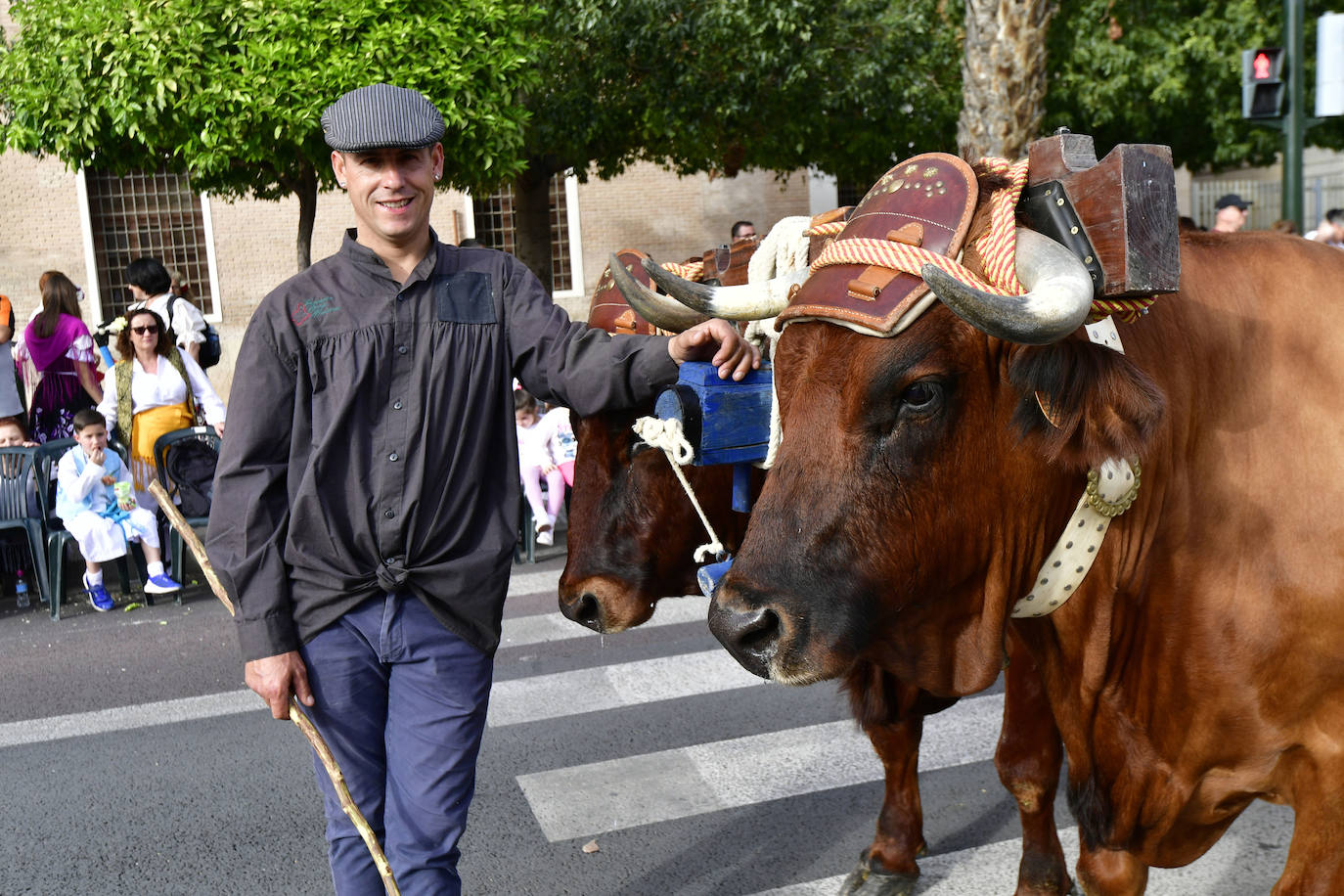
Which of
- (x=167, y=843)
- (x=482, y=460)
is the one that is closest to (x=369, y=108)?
(x=482, y=460)

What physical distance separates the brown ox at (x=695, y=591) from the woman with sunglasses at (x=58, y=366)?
637 centimetres

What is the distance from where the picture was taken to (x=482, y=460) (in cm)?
280

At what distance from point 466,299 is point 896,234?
3.50 ft

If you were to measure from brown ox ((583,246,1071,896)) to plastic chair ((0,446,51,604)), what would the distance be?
5.36 metres

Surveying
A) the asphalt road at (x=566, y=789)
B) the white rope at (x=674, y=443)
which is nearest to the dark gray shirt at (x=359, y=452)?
the white rope at (x=674, y=443)

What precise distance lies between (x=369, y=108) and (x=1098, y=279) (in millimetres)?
1537

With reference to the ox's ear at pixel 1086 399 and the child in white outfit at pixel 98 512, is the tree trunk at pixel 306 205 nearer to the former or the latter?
the child in white outfit at pixel 98 512

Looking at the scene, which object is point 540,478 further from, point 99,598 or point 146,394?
point 99,598

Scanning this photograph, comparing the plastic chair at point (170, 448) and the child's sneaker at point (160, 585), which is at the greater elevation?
the plastic chair at point (170, 448)

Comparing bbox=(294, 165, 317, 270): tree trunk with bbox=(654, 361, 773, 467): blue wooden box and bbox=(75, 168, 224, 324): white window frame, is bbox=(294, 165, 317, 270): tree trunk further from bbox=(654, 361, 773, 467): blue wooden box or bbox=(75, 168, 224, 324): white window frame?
bbox=(654, 361, 773, 467): blue wooden box

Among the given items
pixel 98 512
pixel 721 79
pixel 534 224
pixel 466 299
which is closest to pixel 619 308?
pixel 466 299

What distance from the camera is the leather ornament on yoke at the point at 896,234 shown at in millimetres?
2049

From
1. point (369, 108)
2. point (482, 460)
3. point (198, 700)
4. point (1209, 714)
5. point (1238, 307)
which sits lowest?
point (198, 700)

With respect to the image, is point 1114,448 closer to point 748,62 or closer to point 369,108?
point 369,108
